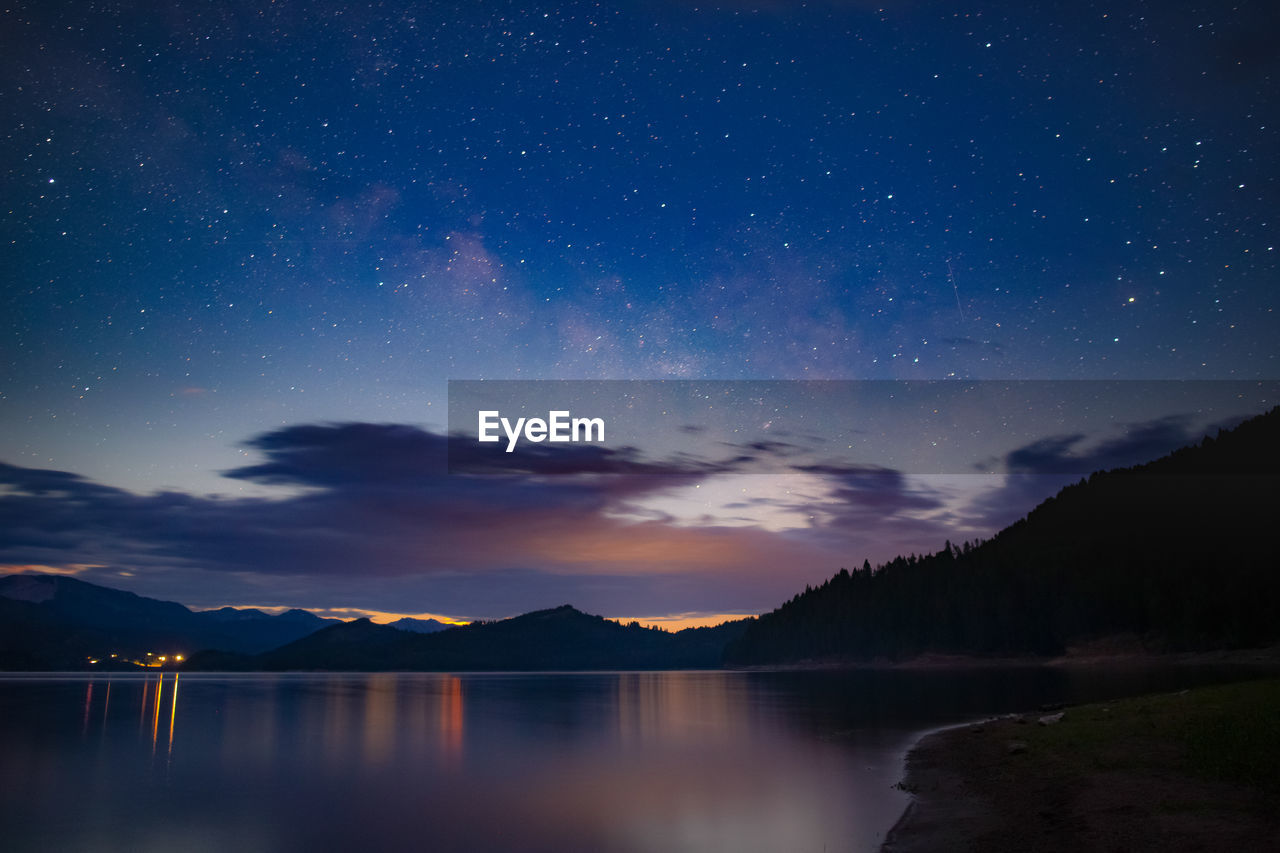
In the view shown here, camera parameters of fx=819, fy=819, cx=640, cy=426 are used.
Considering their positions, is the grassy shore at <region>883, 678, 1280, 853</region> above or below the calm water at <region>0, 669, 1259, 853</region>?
above

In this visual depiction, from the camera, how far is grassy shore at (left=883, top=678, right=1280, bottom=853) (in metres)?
21.4

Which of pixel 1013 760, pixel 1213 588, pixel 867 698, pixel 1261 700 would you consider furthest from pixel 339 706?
pixel 1213 588

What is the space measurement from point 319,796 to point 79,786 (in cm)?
1330

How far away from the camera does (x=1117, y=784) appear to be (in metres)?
27.2

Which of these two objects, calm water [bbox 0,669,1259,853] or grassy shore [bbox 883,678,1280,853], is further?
calm water [bbox 0,669,1259,853]

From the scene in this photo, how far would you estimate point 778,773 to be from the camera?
42812 mm

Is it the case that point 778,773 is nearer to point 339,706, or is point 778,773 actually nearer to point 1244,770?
point 1244,770

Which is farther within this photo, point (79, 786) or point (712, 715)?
point (712, 715)

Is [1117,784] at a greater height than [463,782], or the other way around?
[1117,784]

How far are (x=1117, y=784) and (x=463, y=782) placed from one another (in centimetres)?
3048

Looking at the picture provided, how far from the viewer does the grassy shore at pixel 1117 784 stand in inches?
842

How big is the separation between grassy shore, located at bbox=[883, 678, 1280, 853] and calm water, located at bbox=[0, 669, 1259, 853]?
247 cm

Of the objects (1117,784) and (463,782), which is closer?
(1117,784)

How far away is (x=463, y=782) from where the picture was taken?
43031mm
